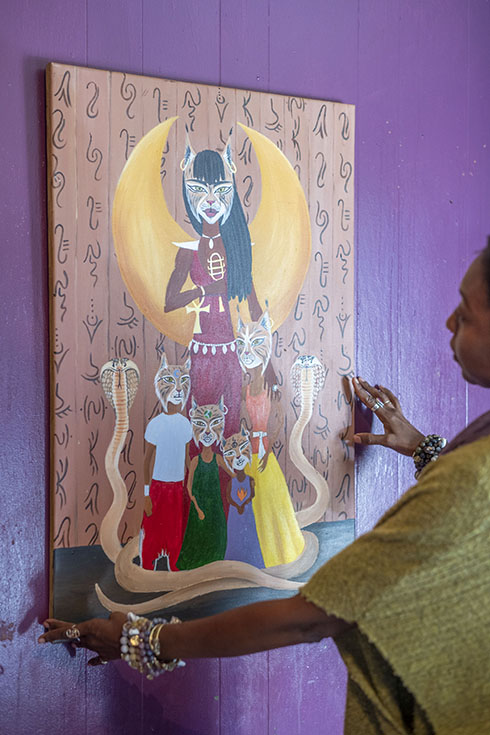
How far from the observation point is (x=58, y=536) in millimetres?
1325

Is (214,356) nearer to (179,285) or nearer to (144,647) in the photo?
(179,285)

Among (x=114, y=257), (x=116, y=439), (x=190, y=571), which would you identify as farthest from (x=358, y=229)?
(x=190, y=571)

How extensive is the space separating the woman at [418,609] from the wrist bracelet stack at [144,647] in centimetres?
11

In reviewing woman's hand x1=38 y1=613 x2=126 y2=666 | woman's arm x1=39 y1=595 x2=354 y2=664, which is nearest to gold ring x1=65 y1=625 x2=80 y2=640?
woman's hand x1=38 y1=613 x2=126 y2=666

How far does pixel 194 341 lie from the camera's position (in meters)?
1.43

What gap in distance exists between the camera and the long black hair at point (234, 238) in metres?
1.44

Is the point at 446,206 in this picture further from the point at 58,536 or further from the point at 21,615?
the point at 21,615

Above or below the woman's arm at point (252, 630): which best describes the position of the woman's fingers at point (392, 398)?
Result: above

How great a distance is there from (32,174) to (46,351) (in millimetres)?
326

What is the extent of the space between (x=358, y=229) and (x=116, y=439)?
0.71 meters

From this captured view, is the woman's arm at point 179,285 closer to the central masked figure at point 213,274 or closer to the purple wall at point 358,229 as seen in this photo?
the central masked figure at point 213,274

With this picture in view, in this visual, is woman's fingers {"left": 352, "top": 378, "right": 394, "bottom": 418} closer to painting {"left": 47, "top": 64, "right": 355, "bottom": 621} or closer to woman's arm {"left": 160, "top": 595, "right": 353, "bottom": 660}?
painting {"left": 47, "top": 64, "right": 355, "bottom": 621}

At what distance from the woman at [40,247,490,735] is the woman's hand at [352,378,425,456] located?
22.0 inches

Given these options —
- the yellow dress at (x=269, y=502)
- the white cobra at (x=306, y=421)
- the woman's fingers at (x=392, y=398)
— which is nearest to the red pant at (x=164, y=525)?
the yellow dress at (x=269, y=502)
